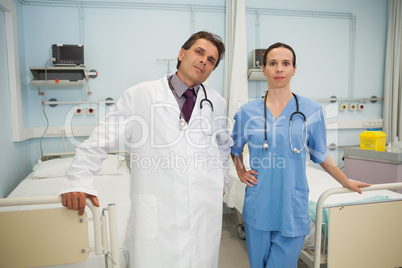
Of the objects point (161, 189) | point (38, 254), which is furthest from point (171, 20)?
point (38, 254)

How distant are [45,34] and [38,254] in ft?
8.50

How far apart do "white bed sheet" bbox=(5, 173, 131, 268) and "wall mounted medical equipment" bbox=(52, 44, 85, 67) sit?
1153 millimetres

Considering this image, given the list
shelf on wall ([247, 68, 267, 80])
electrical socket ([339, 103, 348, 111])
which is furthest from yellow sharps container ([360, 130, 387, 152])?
shelf on wall ([247, 68, 267, 80])

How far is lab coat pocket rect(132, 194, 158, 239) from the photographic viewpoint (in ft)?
3.77

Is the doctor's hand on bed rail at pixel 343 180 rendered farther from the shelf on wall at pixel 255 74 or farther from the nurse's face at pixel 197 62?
the shelf on wall at pixel 255 74

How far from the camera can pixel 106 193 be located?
2.09 m

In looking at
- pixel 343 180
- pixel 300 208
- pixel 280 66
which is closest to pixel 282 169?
pixel 300 208

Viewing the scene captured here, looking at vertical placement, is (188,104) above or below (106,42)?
below

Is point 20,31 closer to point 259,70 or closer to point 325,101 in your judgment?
point 259,70

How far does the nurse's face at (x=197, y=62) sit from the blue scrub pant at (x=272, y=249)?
2.58 ft

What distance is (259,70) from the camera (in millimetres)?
3049

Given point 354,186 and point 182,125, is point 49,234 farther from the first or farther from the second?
point 354,186

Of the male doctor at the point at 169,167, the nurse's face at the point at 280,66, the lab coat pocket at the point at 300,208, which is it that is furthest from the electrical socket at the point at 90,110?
the lab coat pocket at the point at 300,208

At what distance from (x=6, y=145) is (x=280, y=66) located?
2.41 m
